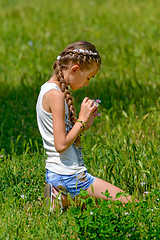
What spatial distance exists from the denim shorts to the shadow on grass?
1219 mm

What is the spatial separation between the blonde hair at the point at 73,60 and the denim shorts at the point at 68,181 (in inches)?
14.8

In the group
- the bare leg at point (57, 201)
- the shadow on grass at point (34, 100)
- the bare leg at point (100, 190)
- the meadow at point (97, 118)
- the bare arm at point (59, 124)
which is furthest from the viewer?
the shadow on grass at point (34, 100)

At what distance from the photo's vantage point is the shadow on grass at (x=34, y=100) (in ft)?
14.2

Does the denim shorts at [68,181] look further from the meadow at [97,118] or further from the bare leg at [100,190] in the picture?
the meadow at [97,118]

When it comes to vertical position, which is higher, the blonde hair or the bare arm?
the blonde hair

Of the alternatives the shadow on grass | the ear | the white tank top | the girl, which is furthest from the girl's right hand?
the shadow on grass

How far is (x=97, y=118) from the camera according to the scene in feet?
14.4

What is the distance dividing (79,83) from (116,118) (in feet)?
5.47

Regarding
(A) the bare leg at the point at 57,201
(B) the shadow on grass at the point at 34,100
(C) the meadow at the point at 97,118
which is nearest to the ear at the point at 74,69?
(C) the meadow at the point at 97,118

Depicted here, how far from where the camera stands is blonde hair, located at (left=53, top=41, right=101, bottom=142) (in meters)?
2.82

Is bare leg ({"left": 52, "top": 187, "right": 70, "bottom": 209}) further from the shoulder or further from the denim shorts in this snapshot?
the shoulder

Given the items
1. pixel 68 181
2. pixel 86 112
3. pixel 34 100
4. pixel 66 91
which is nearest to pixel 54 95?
pixel 66 91

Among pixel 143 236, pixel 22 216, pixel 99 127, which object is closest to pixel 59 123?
pixel 22 216

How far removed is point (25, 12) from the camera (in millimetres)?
9148
